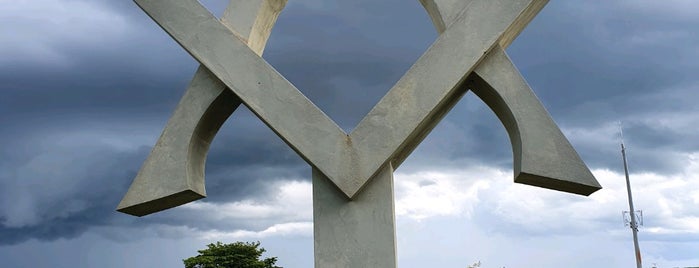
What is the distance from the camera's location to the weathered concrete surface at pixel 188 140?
7.40m

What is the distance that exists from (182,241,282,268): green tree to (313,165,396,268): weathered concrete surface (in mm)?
20594

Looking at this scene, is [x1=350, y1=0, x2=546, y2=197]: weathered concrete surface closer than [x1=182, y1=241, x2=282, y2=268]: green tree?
Yes

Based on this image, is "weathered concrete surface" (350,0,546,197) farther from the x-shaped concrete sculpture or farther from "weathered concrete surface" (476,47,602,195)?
"weathered concrete surface" (476,47,602,195)

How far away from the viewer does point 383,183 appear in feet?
23.5

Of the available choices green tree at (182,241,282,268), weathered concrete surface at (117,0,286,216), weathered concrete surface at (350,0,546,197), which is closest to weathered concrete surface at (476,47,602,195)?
weathered concrete surface at (350,0,546,197)

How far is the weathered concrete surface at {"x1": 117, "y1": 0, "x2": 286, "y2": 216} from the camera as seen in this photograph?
24.3ft

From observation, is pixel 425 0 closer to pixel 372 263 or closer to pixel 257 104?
pixel 257 104

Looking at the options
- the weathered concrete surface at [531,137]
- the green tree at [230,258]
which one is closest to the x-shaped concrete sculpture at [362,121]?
the weathered concrete surface at [531,137]

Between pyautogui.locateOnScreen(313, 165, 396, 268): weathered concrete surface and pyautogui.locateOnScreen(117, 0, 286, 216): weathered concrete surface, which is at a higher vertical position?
pyautogui.locateOnScreen(117, 0, 286, 216): weathered concrete surface

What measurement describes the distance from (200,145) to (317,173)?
1.34 m

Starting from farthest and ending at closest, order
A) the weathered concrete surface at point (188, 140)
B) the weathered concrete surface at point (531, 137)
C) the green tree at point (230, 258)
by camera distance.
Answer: the green tree at point (230, 258) → the weathered concrete surface at point (188, 140) → the weathered concrete surface at point (531, 137)

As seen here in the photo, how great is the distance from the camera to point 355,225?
7.05m

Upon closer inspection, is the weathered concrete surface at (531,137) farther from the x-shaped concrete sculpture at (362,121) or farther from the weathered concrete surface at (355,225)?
the weathered concrete surface at (355,225)

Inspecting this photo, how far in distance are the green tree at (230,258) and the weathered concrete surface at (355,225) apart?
20.6 m
